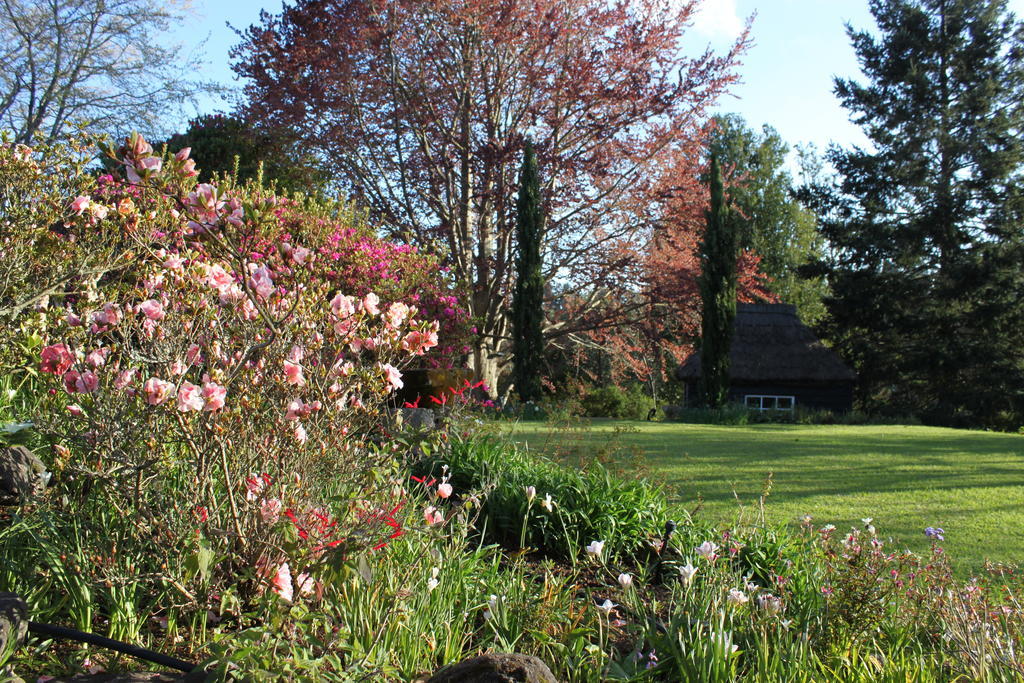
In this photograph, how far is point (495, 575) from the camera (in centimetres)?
318

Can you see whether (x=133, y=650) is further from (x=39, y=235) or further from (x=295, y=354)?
(x=39, y=235)

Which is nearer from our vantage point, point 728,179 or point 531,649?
point 531,649

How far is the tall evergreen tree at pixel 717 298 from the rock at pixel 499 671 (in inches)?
616

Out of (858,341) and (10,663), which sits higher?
(858,341)

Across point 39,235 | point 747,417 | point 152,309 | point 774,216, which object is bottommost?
point 747,417

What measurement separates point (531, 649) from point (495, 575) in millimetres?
491

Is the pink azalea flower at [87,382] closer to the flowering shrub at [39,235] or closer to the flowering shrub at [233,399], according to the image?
the flowering shrub at [233,399]

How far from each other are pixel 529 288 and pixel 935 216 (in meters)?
15.1

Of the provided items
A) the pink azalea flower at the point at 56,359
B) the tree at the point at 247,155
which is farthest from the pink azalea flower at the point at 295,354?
the tree at the point at 247,155

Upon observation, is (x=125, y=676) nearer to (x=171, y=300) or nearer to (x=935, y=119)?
(x=171, y=300)

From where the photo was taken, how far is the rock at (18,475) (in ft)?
10.9

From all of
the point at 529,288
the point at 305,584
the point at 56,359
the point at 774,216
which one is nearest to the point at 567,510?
the point at 305,584

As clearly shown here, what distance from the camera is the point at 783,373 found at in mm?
21281

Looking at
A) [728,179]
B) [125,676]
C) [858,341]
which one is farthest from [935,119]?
[125,676]
